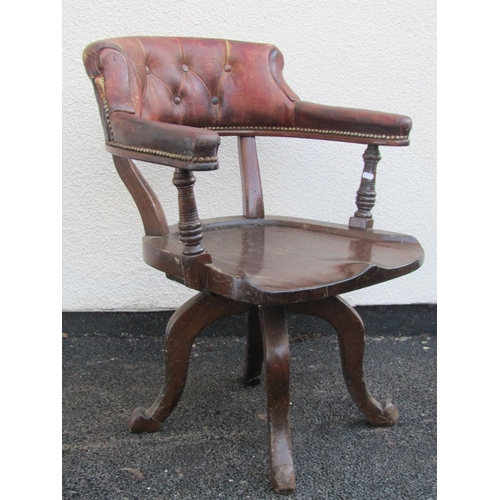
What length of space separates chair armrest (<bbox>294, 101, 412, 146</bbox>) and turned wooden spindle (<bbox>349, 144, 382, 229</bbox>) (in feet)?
0.18

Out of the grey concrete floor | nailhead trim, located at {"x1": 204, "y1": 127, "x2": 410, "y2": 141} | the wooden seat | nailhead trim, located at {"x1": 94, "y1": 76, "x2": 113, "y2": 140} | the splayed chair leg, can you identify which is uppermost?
nailhead trim, located at {"x1": 94, "y1": 76, "x2": 113, "y2": 140}

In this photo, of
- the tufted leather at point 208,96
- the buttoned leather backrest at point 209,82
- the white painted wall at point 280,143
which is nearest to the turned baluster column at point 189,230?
the tufted leather at point 208,96

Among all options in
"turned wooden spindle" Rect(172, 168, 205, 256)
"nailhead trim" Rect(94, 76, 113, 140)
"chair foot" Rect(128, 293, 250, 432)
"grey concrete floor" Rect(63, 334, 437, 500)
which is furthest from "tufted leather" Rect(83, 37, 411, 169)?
"grey concrete floor" Rect(63, 334, 437, 500)

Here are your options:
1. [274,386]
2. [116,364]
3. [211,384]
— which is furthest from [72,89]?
[274,386]

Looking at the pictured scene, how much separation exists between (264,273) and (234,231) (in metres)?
0.40

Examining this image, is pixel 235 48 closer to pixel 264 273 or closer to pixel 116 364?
pixel 264 273

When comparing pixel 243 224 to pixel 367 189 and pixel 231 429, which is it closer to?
pixel 367 189

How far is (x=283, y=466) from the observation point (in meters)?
1.32

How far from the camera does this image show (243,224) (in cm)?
165

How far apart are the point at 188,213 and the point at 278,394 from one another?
47 centimetres

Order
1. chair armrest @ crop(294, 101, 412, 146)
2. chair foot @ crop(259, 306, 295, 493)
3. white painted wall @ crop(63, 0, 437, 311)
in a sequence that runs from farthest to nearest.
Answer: white painted wall @ crop(63, 0, 437, 311), chair armrest @ crop(294, 101, 412, 146), chair foot @ crop(259, 306, 295, 493)

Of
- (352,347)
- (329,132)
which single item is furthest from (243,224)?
(352,347)

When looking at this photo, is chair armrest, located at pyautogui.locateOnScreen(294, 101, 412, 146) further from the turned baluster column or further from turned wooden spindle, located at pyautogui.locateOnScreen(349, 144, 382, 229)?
the turned baluster column

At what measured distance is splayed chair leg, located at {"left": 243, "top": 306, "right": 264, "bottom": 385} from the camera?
69.6 inches
